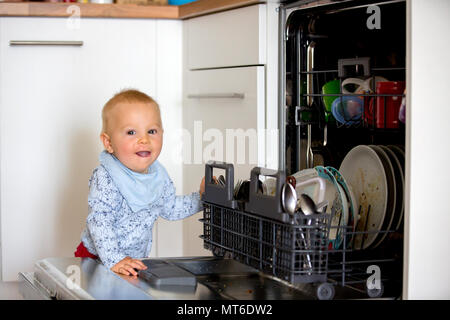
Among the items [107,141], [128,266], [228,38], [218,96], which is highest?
[228,38]

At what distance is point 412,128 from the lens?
120cm

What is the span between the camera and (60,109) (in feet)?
7.39

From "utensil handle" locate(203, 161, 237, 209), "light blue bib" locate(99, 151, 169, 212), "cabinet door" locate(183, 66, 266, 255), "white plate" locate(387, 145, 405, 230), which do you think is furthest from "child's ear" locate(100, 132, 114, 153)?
"white plate" locate(387, 145, 405, 230)

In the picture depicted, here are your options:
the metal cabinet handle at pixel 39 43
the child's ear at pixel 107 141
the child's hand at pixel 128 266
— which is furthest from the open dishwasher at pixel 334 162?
the metal cabinet handle at pixel 39 43

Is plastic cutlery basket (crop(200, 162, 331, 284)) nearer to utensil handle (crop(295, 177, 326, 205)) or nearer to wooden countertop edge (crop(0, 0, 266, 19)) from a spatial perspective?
utensil handle (crop(295, 177, 326, 205))

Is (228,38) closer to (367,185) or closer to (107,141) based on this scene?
(107,141)

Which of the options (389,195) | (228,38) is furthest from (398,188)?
(228,38)

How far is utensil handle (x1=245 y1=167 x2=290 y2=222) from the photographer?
1.14 meters

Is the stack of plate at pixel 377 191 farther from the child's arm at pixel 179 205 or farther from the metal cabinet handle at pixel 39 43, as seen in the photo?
the metal cabinet handle at pixel 39 43

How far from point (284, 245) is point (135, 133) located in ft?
1.83

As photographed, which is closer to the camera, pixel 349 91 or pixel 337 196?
pixel 337 196

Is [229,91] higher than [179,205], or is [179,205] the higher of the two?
[229,91]
